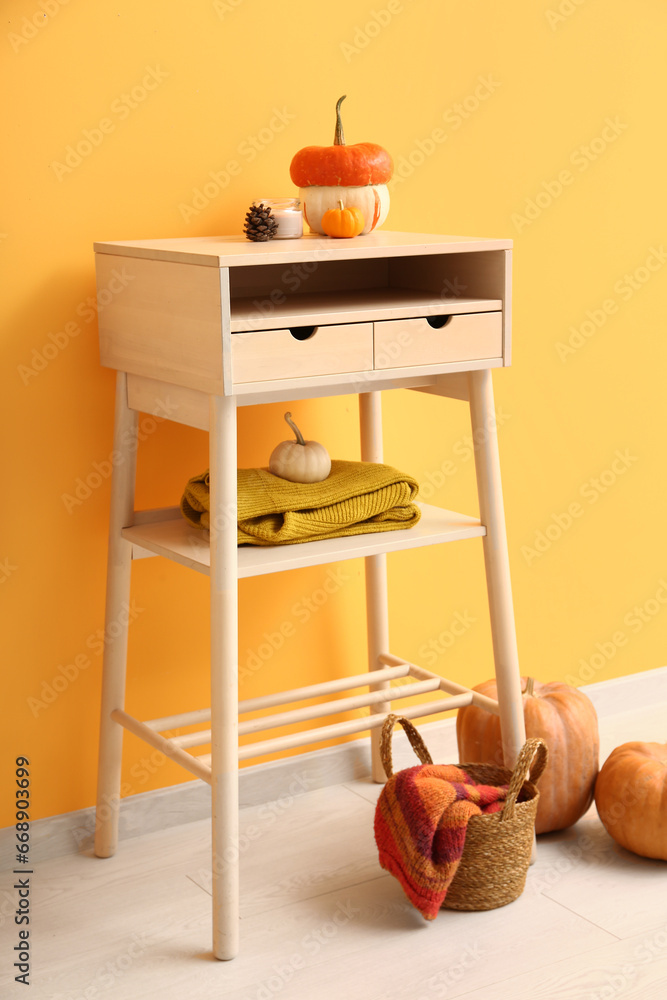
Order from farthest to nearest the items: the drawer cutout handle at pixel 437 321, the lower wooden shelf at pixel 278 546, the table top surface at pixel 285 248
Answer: the drawer cutout handle at pixel 437 321 < the lower wooden shelf at pixel 278 546 < the table top surface at pixel 285 248

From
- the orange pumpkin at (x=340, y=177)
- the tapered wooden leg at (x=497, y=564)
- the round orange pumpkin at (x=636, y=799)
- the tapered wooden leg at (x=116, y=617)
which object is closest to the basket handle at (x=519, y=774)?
the tapered wooden leg at (x=497, y=564)

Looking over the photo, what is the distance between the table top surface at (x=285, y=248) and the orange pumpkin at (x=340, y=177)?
0.05 metres

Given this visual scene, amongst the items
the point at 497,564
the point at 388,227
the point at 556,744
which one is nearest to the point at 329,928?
the point at 556,744

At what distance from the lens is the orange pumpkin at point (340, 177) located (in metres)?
1.71

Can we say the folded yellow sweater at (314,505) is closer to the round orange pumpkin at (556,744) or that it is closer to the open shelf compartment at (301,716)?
the open shelf compartment at (301,716)

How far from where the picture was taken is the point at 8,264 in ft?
5.65

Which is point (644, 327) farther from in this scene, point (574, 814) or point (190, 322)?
point (190, 322)

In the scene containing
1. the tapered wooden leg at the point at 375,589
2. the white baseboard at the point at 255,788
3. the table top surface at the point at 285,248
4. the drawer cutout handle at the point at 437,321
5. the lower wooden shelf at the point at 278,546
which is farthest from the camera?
the tapered wooden leg at the point at 375,589

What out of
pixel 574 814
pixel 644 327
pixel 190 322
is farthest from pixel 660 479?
A: pixel 190 322

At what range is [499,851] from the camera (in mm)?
1673

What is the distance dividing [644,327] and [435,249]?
90 cm

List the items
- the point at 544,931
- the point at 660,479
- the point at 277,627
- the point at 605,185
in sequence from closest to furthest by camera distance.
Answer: the point at 544,931 < the point at 277,627 < the point at 605,185 < the point at 660,479

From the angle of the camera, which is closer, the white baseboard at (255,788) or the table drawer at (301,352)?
the table drawer at (301,352)

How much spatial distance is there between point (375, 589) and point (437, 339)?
586 millimetres
